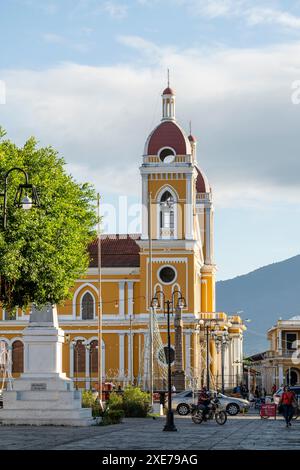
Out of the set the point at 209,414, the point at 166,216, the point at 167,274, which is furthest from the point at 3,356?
the point at 209,414

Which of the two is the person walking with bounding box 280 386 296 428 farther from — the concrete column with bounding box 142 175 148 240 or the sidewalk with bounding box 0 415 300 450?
the concrete column with bounding box 142 175 148 240

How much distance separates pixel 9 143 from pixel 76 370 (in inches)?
2101

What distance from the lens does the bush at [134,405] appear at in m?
55.7

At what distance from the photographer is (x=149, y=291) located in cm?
9725

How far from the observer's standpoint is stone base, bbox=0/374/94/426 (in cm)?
4503

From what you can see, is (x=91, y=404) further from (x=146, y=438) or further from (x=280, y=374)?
(x=280, y=374)

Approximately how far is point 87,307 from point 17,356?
296 inches

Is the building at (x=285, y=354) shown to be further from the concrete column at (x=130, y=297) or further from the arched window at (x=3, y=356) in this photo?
the arched window at (x=3, y=356)

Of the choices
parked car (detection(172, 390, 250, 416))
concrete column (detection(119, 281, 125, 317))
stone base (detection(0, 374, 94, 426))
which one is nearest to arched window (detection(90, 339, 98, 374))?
concrete column (detection(119, 281, 125, 317))

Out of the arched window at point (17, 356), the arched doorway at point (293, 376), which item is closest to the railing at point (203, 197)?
the arched window at point (17, 356)

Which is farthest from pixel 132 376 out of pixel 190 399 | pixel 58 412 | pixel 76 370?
pixel 58 412

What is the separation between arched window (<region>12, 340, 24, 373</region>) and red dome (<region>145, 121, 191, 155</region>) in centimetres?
2007

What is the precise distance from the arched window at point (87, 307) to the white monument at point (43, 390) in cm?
5453

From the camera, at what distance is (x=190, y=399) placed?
65.1 m
